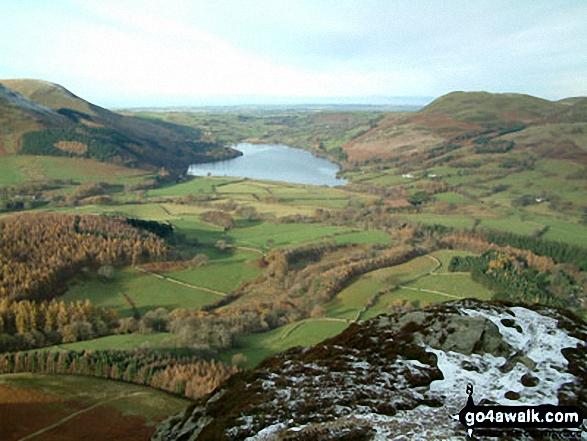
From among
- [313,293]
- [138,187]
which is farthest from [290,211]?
[138,187]

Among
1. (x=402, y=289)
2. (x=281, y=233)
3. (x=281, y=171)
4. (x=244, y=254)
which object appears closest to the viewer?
(x=402, y=289)

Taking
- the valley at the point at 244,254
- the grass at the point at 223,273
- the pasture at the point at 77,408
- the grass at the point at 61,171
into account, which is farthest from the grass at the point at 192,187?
the pasture at the point at 77,408

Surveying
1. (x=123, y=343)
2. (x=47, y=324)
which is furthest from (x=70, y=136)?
(x=123, y=343)

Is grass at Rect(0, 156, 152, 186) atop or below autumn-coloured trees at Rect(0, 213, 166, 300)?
atop

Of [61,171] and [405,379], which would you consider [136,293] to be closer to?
[405,379]

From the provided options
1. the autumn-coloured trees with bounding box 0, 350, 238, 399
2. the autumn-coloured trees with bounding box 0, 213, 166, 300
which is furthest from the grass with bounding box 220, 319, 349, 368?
the autumn-coloured trees with bounding box 0, 213, 166, 300

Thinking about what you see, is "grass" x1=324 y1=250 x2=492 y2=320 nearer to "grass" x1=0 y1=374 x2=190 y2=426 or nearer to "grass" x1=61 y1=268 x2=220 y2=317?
"grass" x1=61 y1=268 x2=220 y2=317

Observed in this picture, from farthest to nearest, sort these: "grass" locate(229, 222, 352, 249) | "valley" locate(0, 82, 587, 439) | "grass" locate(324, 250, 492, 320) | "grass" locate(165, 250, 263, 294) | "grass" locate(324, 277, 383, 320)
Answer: "grass" locate(229, 222, 352, 249)
"grass" locate(165, 250, 263, 294)
"grass" locate(324, 250, 492, 320)
"grass" locate(324, 277, 383, 320)
"valley" locate(0, 82, 587, 439)

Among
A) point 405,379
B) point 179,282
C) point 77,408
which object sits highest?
point 405,379
